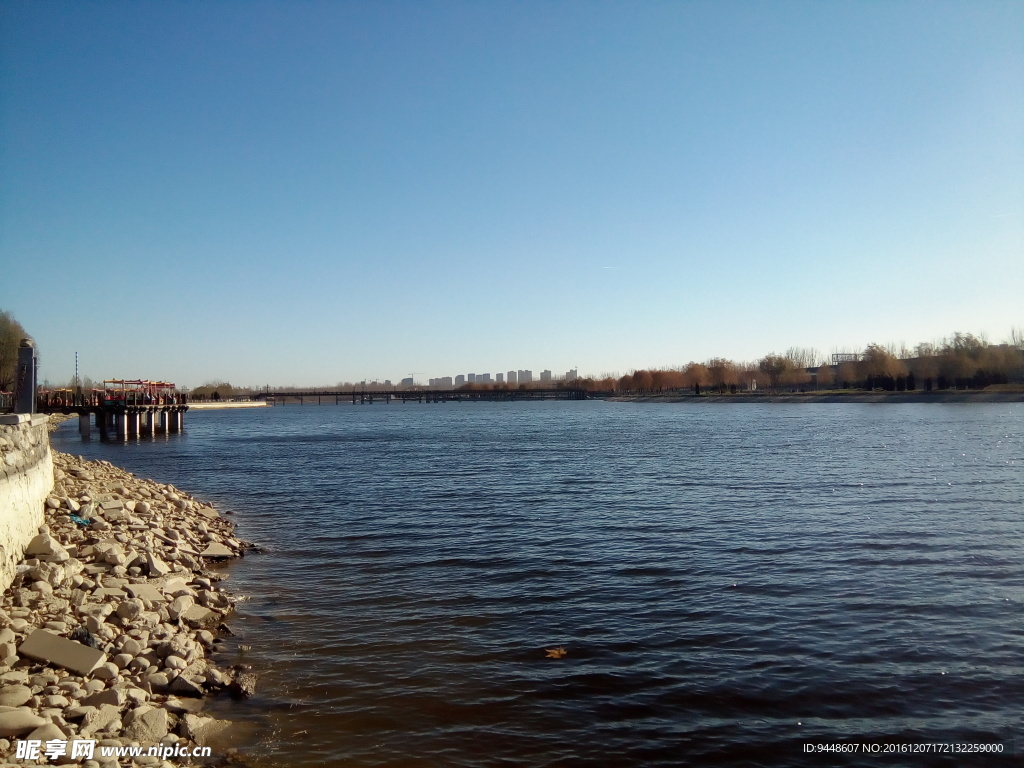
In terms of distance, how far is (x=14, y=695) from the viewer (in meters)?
7.70

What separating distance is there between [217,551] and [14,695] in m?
9.50

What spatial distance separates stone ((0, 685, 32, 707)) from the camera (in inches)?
297

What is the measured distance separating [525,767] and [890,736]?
4.23 metres

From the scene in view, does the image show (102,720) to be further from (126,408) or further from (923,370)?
(923,370)

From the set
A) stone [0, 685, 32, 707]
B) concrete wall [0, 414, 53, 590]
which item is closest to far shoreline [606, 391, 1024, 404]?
concrete wall [0, 414, 53, 590]

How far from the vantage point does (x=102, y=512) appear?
1705 cm

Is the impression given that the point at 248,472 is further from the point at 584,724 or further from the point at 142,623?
the point at 584,724

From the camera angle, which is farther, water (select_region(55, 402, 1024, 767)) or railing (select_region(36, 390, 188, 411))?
railing (select_region(36, 390, 188, 411))

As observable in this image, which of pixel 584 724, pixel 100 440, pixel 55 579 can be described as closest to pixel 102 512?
pixel 55 579

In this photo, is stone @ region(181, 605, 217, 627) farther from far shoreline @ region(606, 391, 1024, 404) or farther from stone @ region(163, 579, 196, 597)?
far shoreline @ region(606, 391, 1024, 404)

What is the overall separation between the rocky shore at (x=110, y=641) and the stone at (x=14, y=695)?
2 centimetres

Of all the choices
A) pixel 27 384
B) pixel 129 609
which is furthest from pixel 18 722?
pixel 27 384

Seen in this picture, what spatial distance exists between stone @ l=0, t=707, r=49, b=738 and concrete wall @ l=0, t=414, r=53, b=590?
12.9ft

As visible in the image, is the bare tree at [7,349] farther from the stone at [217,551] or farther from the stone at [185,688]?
the stone at [185,688]
